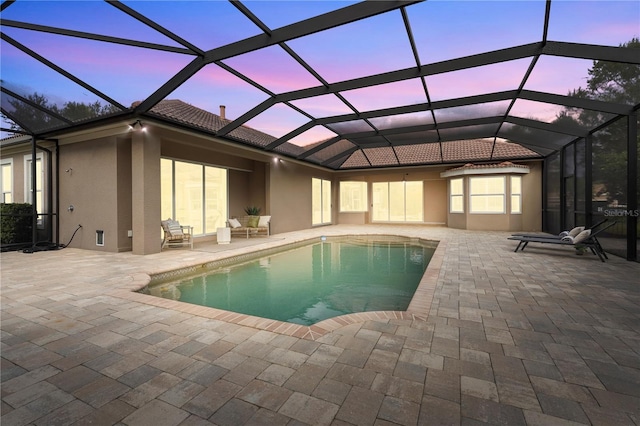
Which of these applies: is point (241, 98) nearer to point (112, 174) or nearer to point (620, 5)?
point (112, 174)

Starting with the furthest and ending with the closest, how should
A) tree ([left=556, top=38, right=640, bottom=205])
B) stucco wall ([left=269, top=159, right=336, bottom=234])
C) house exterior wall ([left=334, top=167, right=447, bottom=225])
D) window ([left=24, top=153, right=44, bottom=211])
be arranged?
house exterior wall ([left=334, top=167, right=447, bottom=225]) → stucco wall ([left=269, top=159, right=336, bottom=234]) → window ([left=24, top=153, right=44, bottom=211]) → tree ([left=556, top=38, right=640, bottom=205])

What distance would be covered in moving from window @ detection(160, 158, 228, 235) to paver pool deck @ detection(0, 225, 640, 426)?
485 cm

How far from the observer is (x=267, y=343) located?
2.54m

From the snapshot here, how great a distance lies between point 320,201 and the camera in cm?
1553

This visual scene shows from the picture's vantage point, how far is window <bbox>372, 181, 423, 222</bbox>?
15906mm

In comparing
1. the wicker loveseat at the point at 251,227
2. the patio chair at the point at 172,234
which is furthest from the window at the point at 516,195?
the patio chair at the point at 172,234

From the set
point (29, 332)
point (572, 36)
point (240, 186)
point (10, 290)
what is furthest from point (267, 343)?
point (240, 186)

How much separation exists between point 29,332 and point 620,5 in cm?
775

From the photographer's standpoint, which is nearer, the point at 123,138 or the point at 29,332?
the point at 29,332

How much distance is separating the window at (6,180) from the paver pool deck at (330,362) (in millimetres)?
8771

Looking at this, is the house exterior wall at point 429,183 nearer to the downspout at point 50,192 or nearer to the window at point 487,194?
the window at point 487,194

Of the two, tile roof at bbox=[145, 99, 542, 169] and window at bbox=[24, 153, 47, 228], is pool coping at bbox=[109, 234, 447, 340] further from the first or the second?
tile roof at bbox=[145, 99, 542, 169]

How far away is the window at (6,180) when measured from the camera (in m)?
10.2

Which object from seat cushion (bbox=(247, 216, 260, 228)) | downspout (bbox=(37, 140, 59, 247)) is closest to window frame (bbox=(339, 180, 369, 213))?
seat cushion (bbox=(247, 216, 260, 228))
